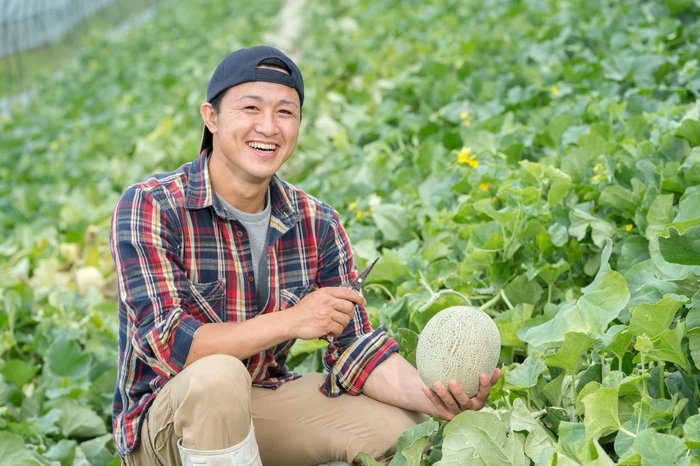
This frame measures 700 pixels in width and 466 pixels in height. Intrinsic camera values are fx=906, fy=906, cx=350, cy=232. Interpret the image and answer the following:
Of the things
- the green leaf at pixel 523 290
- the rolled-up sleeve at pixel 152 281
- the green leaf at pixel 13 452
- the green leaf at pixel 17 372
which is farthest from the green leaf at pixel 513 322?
the green leaf at pixel 17 372

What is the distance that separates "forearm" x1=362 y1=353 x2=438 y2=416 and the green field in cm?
12

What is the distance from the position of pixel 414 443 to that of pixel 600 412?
46 centimetres

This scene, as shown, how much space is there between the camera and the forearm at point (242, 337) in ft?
7.57

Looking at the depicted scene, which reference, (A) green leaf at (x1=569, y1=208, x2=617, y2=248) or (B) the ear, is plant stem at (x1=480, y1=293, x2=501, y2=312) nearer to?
(A) green leaf at (x1=569, y1=208, x2=617, y2=248)

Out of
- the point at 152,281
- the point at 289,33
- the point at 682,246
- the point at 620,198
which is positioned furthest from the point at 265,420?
the point at 289,33

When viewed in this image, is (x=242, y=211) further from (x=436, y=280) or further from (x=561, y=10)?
(x=561, y=10)

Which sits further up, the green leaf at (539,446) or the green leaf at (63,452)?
the green leaf at (539,446)

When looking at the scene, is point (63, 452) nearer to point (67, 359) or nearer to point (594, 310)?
point (67, 359)

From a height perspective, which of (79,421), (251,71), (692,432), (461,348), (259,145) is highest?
(251,71)

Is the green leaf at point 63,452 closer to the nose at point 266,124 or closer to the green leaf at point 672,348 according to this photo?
the nose at point 266,124

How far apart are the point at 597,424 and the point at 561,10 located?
519 centimetres

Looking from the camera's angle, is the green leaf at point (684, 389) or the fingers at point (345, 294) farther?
the fingers at point (345, 294)

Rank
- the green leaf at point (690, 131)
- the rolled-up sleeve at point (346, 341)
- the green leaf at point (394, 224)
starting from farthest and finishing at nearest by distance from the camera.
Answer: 1. the green leaf at point (394, 224)
2. the green leaf at point (690, 131)
3. the rolled-up sleeve at point (346, 341)

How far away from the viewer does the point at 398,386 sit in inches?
101
